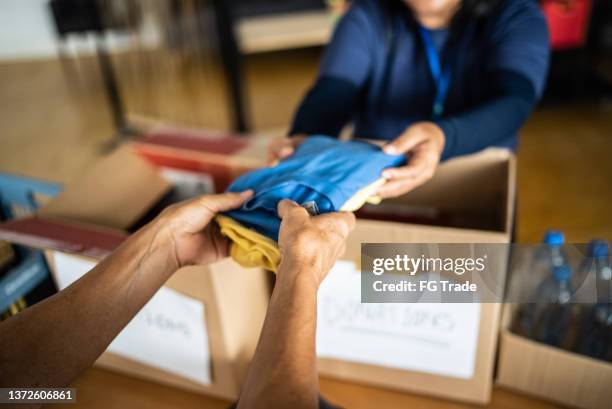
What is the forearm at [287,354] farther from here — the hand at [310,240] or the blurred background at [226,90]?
the blurred background at [226,90]

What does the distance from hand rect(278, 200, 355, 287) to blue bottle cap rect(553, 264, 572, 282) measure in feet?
0.78

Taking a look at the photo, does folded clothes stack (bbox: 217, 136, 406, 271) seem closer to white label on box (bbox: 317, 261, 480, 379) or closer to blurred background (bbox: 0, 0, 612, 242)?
white label on box (bbox: 317, 261, 480, 379)

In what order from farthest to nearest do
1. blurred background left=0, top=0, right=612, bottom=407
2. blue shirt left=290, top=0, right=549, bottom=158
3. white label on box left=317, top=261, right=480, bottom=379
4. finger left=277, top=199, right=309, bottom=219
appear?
1. blurred background left=0, top=0, right=612, bottom=407
2. blue shirt left=290, top=0, right=549, bottom=158
3. white label on box left=317, top=261, right=480, bottom=379
4. finger left=277, top=199, right=309, bottom=219

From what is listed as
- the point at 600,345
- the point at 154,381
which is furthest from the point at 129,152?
the point at 600,345

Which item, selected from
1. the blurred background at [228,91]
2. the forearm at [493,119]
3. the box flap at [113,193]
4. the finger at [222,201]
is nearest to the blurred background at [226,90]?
the blurred background at [228,91]

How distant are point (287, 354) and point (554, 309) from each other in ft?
1.37

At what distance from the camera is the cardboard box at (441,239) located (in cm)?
64

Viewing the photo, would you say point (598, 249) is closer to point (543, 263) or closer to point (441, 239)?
point (543, 263)

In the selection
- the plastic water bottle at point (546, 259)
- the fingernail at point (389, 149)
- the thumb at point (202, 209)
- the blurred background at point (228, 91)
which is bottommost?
the blurred background at point (228, 91)

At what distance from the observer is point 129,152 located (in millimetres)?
997

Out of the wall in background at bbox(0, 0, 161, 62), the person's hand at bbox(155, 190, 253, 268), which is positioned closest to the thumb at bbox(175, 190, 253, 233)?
the person's hand at bbox(155, 190, 253, 268)

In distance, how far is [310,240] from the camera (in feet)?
1.66

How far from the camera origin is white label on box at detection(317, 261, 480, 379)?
0.66 metres

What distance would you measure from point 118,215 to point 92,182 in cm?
7
